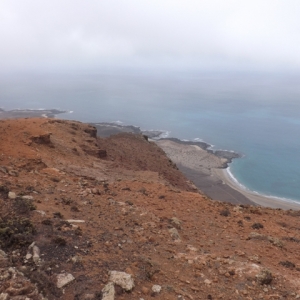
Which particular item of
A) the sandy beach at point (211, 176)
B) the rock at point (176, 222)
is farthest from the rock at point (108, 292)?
the sandy beach at point (211, 176)

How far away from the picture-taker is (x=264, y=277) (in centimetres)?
825

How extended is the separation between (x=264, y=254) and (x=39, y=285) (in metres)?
7.52

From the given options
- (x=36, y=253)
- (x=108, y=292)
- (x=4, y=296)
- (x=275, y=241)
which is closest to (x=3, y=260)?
(x=36, y=253)

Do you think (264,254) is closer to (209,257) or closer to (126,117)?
(209,257)

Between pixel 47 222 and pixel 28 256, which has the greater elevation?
pixel 47 222

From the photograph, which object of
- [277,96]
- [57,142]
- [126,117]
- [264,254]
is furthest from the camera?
[277,96]

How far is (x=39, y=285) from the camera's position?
20.7ft

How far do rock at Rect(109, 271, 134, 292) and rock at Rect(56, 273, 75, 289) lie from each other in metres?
0.92

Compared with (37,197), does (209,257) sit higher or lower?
lower

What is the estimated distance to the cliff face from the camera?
7031 millimetres

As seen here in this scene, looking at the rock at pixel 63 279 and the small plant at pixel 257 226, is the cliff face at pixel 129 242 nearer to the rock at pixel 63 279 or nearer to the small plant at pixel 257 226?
the rock at pixel 63 279

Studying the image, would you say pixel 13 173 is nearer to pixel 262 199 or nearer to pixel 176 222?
pixel 176 222

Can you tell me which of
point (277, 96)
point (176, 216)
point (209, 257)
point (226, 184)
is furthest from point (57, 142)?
point (277, 96)

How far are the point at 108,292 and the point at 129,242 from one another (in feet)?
8.81
